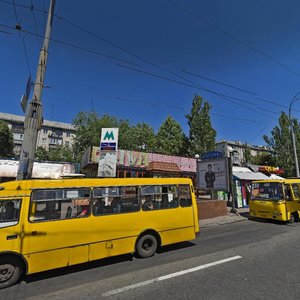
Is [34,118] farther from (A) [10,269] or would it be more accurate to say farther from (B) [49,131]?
(B) [49,131]

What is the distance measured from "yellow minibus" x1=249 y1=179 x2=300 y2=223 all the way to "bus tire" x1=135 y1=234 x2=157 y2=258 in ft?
27.6

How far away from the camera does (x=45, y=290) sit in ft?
16.1

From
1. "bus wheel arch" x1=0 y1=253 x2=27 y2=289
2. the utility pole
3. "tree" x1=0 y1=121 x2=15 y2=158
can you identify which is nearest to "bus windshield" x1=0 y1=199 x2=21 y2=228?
"bus wheel arch" x1=0 y1=253 x2=27 y2=289

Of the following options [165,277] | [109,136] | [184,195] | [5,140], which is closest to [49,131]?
[5,140]

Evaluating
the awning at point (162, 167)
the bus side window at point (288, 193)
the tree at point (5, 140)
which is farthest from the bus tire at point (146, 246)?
the tree at point (5, 140)

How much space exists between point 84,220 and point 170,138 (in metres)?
30.8

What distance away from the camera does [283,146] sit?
30.3m

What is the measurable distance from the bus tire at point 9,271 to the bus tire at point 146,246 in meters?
3.04

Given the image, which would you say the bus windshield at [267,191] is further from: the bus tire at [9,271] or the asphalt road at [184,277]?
the bus tire at [9,271]

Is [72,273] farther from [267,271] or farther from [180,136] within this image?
[180,136]

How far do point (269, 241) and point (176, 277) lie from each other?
4951mm

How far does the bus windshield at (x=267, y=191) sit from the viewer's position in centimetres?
1296

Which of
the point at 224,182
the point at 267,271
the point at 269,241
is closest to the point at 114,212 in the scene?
the point at 267,271

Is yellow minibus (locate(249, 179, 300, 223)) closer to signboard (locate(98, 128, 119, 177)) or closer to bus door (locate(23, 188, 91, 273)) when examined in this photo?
signboard (locate(98, 128, 119, 177))
